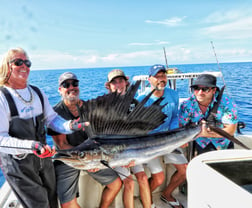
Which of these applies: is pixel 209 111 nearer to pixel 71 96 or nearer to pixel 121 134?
pixel 121 134

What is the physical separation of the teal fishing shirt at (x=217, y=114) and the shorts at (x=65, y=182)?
1.15 m

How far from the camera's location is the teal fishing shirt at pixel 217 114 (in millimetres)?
1959

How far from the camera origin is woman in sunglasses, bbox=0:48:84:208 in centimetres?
122

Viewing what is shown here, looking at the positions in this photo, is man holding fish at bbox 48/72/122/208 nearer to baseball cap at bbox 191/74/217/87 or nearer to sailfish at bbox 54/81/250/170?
sailfish at bbox 54/81/250/170

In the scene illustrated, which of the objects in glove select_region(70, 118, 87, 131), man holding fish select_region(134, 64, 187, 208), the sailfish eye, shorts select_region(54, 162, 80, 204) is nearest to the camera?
the sailfish eye

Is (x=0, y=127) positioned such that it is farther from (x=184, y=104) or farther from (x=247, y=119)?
(x=247, y=119)

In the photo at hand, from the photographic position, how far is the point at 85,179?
6.40 feet

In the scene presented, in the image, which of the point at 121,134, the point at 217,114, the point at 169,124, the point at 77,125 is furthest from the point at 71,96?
the point at 217,114

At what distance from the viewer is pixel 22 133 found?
1.32m

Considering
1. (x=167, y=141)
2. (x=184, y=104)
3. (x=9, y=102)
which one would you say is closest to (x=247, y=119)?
(x=184, y=104)

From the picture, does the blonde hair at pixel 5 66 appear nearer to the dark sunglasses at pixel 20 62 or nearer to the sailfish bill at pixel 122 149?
the dark sunglasses at pixel 20 62

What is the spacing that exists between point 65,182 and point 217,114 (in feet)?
4.88

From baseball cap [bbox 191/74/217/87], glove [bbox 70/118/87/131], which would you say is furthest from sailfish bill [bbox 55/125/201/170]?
baseball cap [bbox 191/74/217/87]

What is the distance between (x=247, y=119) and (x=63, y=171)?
733cm
